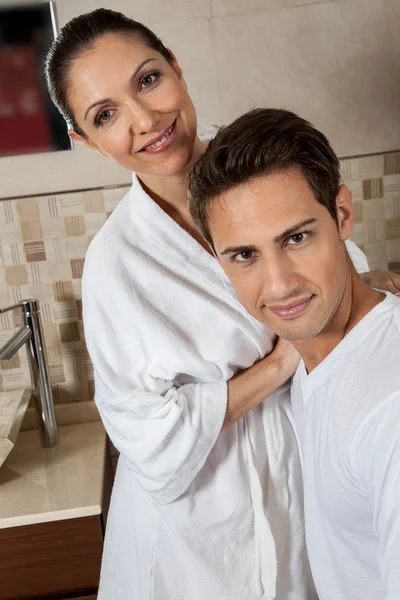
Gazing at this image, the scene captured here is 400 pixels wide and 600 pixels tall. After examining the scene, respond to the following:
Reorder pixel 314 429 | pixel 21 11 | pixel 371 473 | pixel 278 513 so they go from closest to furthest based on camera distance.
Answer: pixel 371 473
pixel 314 429
pixel 278 513
pixel 21 11

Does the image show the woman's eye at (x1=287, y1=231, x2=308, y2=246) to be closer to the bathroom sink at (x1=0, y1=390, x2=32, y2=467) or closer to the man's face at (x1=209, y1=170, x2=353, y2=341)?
the man's face at (x1=209, y1=170, x2=353, y2=341)

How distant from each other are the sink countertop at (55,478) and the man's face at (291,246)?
92 cm

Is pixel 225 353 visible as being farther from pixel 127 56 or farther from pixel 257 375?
pixel 127 56

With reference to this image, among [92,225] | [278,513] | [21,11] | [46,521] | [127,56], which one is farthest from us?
[92,225]

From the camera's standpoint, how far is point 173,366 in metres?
1.26

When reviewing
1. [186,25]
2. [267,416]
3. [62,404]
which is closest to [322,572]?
[267,416]

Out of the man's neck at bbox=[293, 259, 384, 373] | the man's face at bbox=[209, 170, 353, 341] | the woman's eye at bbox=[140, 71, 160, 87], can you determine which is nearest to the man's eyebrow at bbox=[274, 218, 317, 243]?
the man's face at bbox=[209, 170, 353, 341]

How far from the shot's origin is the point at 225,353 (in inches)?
50.1

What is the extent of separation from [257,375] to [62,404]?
1092 mm

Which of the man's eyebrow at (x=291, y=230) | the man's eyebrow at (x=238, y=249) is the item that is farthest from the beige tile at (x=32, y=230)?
the man's eyebrow at (x=291, y=230)

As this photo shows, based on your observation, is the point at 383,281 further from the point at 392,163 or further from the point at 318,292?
the point at 392,163

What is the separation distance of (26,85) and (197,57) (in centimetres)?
49

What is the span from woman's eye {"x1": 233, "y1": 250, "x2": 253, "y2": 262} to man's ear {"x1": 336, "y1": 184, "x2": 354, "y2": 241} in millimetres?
138

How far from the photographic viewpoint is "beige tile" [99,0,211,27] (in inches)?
76.9
